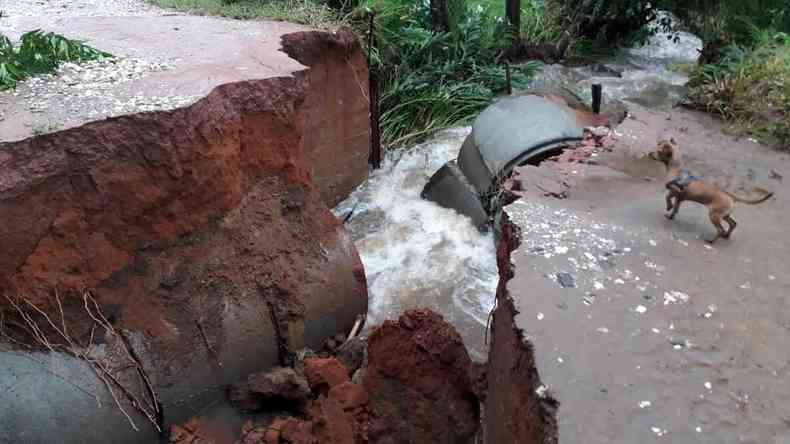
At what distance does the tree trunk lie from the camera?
8023 mm

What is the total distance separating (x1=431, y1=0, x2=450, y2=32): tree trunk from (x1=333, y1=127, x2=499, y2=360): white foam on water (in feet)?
6.54

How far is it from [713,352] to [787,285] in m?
0.64

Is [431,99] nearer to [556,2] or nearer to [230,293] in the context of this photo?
[556,2]

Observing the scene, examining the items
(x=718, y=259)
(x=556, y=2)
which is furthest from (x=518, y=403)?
(x=556, y=2)

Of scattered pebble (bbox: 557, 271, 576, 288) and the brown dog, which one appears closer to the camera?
scattered pebble (bbox: 557, 271, 576, 288)

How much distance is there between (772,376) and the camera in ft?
7.78

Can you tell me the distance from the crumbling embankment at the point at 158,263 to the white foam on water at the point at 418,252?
0.90m

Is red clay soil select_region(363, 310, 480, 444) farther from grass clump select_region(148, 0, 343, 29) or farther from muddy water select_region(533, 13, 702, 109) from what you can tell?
muddy water select_region(533, 13, 702, 109)

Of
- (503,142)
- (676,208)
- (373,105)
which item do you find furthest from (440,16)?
(676,208)

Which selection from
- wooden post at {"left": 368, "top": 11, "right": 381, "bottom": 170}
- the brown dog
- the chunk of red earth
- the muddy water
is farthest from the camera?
the muddy water

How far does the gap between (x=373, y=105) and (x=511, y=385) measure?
4373 mm

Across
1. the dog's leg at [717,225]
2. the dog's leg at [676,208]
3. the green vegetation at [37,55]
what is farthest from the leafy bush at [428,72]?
the dog's leg at [717,225]

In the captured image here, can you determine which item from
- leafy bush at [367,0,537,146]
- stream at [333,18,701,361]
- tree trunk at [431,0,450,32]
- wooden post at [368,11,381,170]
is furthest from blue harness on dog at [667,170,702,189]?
tree trunk at [431,0,450,32]

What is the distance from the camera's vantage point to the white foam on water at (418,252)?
16.5 ft
